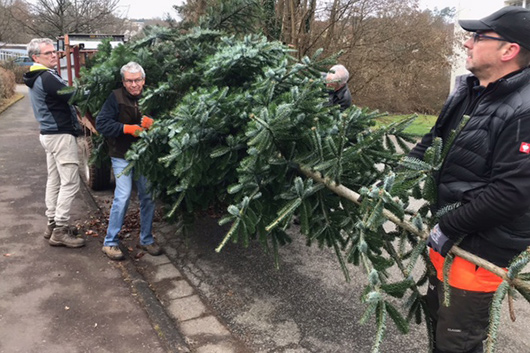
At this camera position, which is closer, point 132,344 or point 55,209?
point 132,344

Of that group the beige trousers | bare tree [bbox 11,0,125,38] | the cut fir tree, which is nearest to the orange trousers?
the cut fir tree

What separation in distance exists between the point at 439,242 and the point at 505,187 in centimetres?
45

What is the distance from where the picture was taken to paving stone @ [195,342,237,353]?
3391 millimetres

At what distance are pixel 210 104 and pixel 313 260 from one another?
2.36m

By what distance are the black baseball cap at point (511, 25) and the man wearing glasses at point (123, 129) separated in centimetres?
301

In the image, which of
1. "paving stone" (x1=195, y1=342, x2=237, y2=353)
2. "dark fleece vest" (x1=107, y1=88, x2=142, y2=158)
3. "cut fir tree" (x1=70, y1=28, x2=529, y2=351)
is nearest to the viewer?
"cut fir tree" (x1=70, y1=28, x2=529, y2=351)

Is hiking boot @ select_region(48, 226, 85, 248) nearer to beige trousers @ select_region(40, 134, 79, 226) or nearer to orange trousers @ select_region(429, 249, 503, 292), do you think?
beige trousers @ select_region(40, 134, 79, 226)

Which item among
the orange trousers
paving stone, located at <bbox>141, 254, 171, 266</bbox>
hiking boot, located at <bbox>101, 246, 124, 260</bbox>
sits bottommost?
paving stone, located at <bbox>141, 254, 171, 266</bbox>

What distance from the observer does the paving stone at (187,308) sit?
3.86m

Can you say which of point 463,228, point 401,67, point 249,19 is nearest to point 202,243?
point 249,19

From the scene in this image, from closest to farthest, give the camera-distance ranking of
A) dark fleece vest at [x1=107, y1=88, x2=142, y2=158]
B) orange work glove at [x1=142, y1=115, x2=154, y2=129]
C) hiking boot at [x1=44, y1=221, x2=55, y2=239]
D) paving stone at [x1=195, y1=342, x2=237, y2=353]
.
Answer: paving stone at [x1=195, y1=342, x2=237, y2=353] < orange work glove at [x1=142, y1=115, x2=154, y2=129] < dark fleece vest at [x1=107, y1=88, x2=142, y2=158] < hiking boot at [x1=44, y1=221, x2=55, y2=239]

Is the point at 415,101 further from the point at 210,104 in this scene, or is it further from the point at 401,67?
the point at 210,104

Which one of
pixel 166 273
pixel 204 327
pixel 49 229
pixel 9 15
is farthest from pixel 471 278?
pixel 9 15

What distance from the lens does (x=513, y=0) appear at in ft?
122
